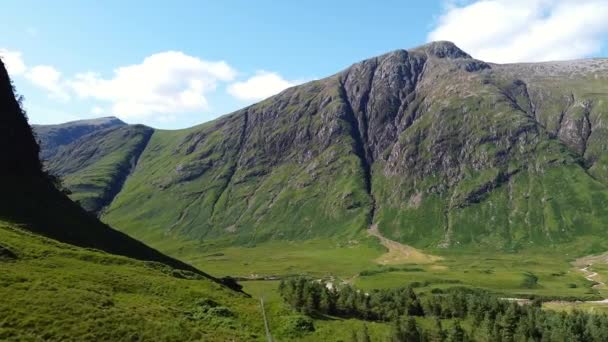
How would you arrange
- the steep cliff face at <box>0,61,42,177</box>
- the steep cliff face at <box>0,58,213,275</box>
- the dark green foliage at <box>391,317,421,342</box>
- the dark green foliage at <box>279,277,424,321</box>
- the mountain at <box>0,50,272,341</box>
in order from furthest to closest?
the steep cliff face at <box>0,61,42,177</box> → the steep cliff face at <box>0,58,213,275</box> → the dark green foliage at <box>279,277,424,321</box> → the dark green foliage at <box>391,317,421,342</box> → the mountain at <box>0,50,272,341</box>

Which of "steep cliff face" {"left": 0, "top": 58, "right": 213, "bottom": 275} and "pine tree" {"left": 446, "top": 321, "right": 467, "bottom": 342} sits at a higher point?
"steep cliff face" {"left": 0, "top": 58, "right": 213, "bottom": 275}

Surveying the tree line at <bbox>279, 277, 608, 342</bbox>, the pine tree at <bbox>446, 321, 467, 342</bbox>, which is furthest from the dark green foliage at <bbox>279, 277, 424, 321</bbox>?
the pine tree at <bbox>446, 321, 467, 342</bbox>

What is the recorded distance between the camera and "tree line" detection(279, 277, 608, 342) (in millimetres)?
101988

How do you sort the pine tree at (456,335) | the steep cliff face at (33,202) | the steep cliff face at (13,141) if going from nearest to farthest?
the pine tree at (456,335), the steep cliff face at (33,202), the steep cliff face at (13,141)

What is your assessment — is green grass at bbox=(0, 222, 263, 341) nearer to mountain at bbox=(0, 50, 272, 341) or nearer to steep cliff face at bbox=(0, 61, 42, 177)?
mountain at bbox=(0, 50, 272, 341)

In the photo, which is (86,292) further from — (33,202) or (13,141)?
(13,141)

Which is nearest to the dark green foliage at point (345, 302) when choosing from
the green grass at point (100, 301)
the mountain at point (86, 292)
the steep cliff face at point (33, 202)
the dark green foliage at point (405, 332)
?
the dark green foliage at point (405, 332)

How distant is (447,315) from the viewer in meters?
140

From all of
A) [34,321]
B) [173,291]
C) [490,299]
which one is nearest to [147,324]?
[34,321]

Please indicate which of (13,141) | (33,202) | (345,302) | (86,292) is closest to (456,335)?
(345,302)

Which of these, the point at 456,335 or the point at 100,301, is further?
the point at 456,335

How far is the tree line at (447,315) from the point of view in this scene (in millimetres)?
101988

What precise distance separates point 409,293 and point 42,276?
339 feet

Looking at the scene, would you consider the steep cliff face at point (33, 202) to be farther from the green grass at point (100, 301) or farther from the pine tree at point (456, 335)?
the pine tree at point (456, 335)
